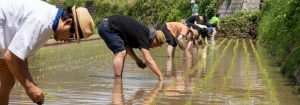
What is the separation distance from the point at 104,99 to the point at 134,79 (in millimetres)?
1915

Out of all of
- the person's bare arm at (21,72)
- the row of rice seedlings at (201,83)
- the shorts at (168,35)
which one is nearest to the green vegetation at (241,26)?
the shorts at (168,35)

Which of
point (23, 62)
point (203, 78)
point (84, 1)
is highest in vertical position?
point (23, 62)

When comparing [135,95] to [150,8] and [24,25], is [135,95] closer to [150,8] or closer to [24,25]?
[24,25]

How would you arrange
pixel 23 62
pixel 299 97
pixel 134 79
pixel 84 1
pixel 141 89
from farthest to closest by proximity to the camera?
pixel 84 1
pixel 134 79
pixel 141 89
pixel 299 97
pixel 23 62

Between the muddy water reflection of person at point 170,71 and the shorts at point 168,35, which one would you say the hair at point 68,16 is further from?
the shorts at point 168,35

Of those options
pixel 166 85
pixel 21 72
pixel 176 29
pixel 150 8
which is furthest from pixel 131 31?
pixel 150 8

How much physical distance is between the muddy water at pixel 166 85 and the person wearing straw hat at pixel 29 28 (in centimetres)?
184

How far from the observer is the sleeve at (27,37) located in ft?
11.0

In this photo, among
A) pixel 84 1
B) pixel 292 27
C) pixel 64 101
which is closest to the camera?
pixel 64 101

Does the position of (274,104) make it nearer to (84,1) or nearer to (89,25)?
(89,25)

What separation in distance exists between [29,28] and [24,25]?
0.04 metres

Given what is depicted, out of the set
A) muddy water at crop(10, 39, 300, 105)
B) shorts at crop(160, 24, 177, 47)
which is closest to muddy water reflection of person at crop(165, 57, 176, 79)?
muddy water at crop(10, 39, 300, 105)

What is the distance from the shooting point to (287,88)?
667 centimetres

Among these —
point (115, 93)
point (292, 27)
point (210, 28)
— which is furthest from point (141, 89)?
point (210, 28)
